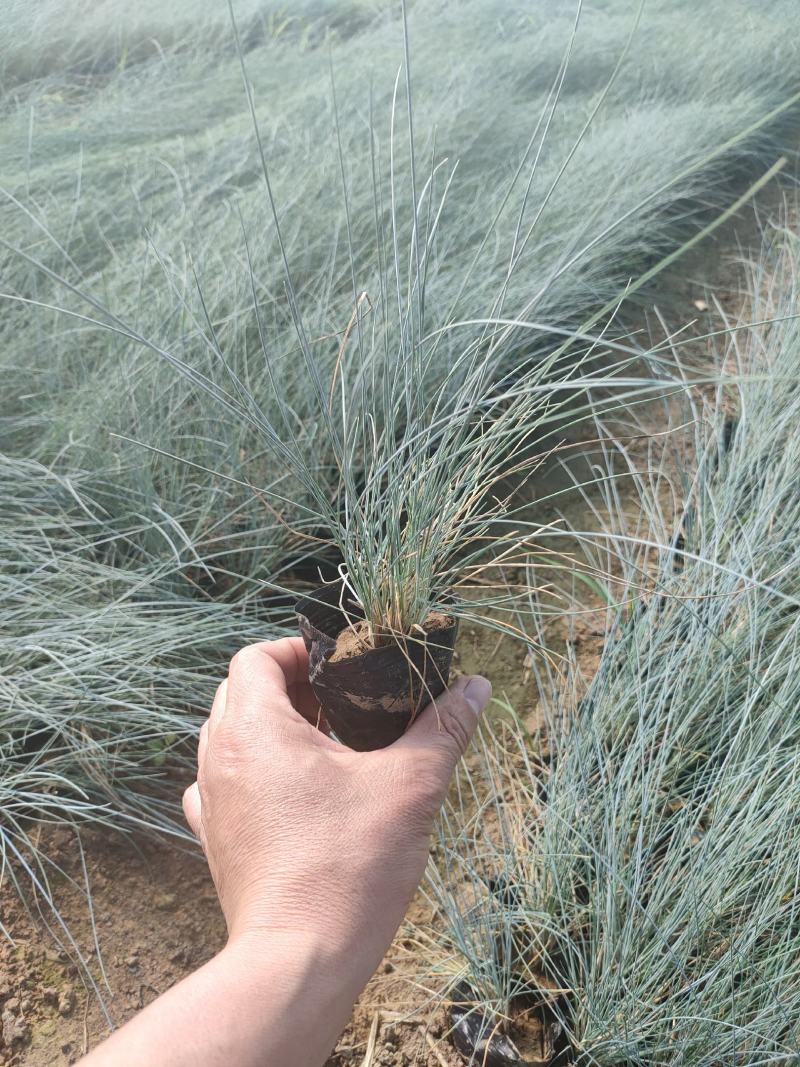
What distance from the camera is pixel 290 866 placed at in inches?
28.5

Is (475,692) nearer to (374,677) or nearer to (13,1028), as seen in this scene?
(374,677)

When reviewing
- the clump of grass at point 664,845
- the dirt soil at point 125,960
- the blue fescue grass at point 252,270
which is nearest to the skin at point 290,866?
the blue fescue grass at point 252,270

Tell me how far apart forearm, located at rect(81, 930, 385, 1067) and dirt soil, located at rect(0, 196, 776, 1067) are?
1.37ft

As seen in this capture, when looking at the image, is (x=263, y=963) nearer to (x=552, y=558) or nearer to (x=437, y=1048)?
(x=437, y=1048)

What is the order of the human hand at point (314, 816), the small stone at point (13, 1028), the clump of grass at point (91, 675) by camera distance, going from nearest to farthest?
the human hand at point (314, 816) < the small stone at point (13, 1028) < the clump of grass at point (91, 675)

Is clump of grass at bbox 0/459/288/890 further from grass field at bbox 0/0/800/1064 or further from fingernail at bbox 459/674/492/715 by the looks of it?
fingernail at bbox 459/674/492/715

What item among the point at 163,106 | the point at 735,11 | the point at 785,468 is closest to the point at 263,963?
the point at 785,468

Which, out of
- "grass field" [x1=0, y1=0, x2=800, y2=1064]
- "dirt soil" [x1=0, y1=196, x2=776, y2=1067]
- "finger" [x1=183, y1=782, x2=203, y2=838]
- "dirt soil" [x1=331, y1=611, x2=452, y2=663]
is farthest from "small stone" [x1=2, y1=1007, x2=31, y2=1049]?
"dirt soil" [x1=331, y1=611, x2=452, y2=663]

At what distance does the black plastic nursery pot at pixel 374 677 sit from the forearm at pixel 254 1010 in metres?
0.20

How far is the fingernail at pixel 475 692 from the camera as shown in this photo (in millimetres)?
876

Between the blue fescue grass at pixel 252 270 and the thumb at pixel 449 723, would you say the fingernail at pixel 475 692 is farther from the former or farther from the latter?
the blue fescue grass at pixel 252 270

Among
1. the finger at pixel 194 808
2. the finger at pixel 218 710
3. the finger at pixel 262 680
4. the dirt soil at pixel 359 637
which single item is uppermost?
the dirt soil at pixel 359 637

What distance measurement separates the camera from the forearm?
0.61m

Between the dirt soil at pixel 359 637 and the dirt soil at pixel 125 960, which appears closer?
the dirt soil at pixel 359 637
